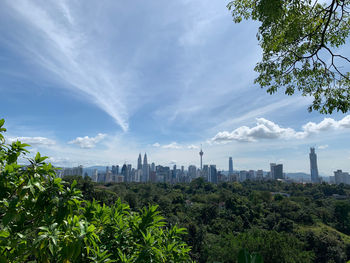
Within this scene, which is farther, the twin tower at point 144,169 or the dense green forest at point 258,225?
the twin tower at point 144,169

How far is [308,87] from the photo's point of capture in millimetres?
3885

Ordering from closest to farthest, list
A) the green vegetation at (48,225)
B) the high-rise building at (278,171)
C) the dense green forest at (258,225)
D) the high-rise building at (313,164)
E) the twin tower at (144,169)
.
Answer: the green vegetation at (48,225)
the dense green forest at (258,225)
the high-rise building at (278,171)
the high-rise building at (313,164)
the twin tower at (144,169)

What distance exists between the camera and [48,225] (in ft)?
3.61

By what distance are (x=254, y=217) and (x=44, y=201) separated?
1482 inches

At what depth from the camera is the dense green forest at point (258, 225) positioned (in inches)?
685

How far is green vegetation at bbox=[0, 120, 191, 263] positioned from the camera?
1.02m

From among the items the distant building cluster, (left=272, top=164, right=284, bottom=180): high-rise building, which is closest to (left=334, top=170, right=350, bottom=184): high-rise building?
the distant building cluster

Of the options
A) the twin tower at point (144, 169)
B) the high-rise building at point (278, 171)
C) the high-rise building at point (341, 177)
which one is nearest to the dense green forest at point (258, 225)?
the high-rise building at point (278, 171)

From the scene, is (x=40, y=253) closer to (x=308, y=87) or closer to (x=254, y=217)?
(x=308, y=87)

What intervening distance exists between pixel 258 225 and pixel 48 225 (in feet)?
117

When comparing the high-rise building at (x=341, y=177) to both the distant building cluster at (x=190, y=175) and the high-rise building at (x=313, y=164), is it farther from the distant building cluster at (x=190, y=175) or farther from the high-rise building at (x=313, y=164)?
the high-rise building at (x=313, y=164)

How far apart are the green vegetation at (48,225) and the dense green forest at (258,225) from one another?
9533mm

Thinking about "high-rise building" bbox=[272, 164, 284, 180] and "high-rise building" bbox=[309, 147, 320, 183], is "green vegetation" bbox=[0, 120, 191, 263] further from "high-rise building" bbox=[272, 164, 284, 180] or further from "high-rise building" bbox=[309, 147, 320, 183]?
"high-rise building" bbox=[309, 147, 320, 183]

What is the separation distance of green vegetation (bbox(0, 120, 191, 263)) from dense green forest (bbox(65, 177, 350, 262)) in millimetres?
9533
